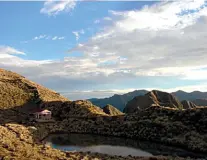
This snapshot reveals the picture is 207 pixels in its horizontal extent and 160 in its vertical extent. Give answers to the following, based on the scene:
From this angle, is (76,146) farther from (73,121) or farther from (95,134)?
(73,121)

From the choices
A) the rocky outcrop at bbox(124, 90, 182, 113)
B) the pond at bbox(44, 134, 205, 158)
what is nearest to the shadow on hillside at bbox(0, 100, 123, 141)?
the pond at bbox(44, 134, 205, 158)

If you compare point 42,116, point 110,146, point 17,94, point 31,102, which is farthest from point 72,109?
point 110,146

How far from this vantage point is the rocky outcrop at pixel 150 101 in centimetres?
15662

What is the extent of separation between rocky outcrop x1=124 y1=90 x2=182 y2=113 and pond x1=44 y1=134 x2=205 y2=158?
77.8 meters

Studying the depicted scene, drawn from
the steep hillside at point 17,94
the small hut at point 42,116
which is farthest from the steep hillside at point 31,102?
the small hut at point 42,116

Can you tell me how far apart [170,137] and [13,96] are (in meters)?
73.0

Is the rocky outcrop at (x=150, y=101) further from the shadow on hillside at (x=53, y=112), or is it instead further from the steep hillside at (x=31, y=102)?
the shadow on hillside at (x=53, y=112)

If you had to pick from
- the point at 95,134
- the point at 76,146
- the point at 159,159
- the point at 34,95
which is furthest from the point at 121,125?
the point at 34,95

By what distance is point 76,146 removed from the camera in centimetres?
6488

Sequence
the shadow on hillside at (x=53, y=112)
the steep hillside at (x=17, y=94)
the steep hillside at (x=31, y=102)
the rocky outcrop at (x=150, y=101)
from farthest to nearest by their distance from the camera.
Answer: the rocky outcrop at (x=150, y=101), the steep hillside at (x=17, y=94), the steep hillside at (x=31, y=102), the shadow on hillside at (x=53, y=112)

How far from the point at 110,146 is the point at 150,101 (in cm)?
9641

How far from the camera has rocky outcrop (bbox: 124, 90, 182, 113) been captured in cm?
15662

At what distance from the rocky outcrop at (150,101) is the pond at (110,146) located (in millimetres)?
77787

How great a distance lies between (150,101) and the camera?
15875 centimetres
